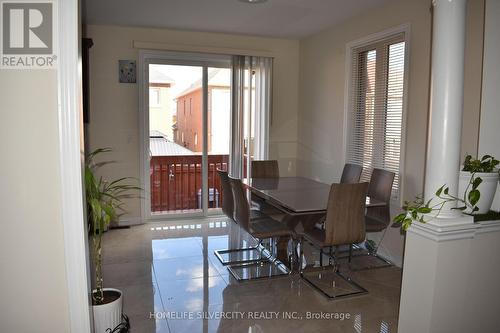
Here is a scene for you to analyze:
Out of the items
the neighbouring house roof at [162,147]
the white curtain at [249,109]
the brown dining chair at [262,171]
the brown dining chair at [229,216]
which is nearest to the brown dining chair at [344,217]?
the brown dining chair at [229,216]

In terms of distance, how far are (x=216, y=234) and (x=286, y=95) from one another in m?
2.34

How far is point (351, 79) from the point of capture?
4.75 m

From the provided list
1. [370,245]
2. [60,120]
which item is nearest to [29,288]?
[60,120]

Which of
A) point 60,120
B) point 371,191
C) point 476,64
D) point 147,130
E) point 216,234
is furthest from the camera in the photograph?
point 147,130

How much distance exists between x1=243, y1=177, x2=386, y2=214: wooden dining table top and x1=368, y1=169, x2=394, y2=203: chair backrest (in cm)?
13

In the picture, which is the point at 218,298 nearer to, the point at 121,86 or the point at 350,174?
the point at 350,174

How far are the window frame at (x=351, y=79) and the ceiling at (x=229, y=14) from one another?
31cm

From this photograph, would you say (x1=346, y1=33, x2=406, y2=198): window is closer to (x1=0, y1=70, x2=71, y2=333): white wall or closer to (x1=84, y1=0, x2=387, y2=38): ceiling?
(x1=84, y1=0, x2=387, y2=38): ceiling

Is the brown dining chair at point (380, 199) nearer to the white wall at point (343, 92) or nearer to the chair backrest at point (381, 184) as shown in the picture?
the chair backrest at point (381, 184)

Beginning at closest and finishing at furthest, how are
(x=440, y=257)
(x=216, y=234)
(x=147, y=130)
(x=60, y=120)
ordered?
(x=60, y=120) → (x=440, y=257) → (x=216, y=234) → (x=147, y=130)

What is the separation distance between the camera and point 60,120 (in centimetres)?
174

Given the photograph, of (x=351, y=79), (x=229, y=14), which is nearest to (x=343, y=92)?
(x=351, y=79)

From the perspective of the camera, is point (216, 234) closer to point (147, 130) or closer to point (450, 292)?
point (147, 130)

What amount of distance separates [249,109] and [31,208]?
419 cm
